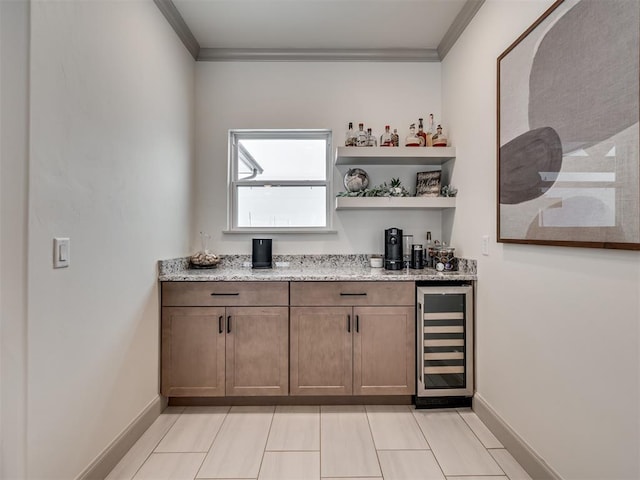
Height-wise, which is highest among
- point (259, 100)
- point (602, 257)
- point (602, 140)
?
point (259, 100)

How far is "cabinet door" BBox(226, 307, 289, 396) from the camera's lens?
2.36m

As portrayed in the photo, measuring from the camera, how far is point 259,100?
9.97ft

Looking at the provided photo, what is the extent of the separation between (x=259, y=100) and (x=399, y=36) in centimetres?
128

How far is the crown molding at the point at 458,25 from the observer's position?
2.30 metres

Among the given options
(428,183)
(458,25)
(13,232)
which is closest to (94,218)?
(13,232)

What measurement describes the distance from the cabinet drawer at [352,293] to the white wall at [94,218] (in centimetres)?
99

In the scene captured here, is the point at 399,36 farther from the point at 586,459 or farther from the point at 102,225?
the point at 586,459

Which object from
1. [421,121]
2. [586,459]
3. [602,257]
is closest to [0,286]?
[602,257]

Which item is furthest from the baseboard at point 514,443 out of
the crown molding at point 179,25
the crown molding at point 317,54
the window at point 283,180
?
the crown molding at point 179,25

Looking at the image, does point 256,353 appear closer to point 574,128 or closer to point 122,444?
point 122,444

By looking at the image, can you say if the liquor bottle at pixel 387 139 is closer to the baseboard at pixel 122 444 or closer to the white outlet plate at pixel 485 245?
the white outlet plate at pixel 485 245

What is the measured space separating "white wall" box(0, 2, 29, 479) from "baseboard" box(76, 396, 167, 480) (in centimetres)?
45

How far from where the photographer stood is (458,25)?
8.36 feet

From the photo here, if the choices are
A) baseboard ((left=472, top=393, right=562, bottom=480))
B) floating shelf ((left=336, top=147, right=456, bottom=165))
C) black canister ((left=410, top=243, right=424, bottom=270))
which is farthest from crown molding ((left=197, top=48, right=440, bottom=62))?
baseboard ((left=472, top=393, right=562, bottom=480))
